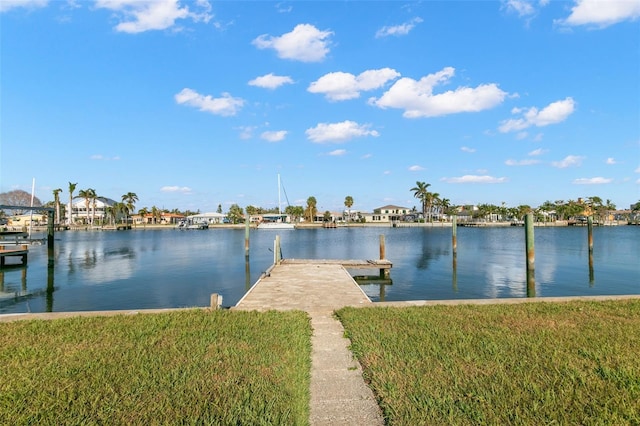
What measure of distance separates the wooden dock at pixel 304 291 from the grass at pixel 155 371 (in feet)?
7.56

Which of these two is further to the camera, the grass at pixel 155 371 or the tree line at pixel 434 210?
the tree line at pixel 434 210

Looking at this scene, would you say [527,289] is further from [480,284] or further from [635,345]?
[635,345]

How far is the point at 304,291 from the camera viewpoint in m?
13.2

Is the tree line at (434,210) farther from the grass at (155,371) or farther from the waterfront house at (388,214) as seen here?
the grass at (155,371)

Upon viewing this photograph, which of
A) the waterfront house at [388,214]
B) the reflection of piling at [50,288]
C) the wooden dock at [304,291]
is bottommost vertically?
the reflection of piling at [50,288]

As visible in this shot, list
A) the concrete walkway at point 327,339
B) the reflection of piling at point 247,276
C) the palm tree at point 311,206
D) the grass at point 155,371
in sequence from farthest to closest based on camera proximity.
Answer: the palm tree at point 311,206 → the reflection of piling at point 247,276 → the concrete walkway at point 327,339 → the grass at point 155,371

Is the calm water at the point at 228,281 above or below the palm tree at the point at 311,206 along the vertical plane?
below

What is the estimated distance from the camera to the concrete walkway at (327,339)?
15.5 ft

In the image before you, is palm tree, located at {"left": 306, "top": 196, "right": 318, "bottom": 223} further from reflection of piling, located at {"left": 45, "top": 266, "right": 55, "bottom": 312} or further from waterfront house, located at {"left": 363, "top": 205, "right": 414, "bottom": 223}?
reflection of piling, located at {"left": 45, "top": 266, "right": 55, "bottom": 312}

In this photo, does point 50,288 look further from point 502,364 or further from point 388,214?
point 388,214

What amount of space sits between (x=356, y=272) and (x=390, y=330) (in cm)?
1666

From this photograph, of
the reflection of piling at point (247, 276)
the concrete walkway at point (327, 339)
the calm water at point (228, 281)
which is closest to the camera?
the concrete walkway at point (327, 339)

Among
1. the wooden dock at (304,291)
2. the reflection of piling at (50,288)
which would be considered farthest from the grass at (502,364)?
the reflection of piling at (50,288)

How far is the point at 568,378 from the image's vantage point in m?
5.35
